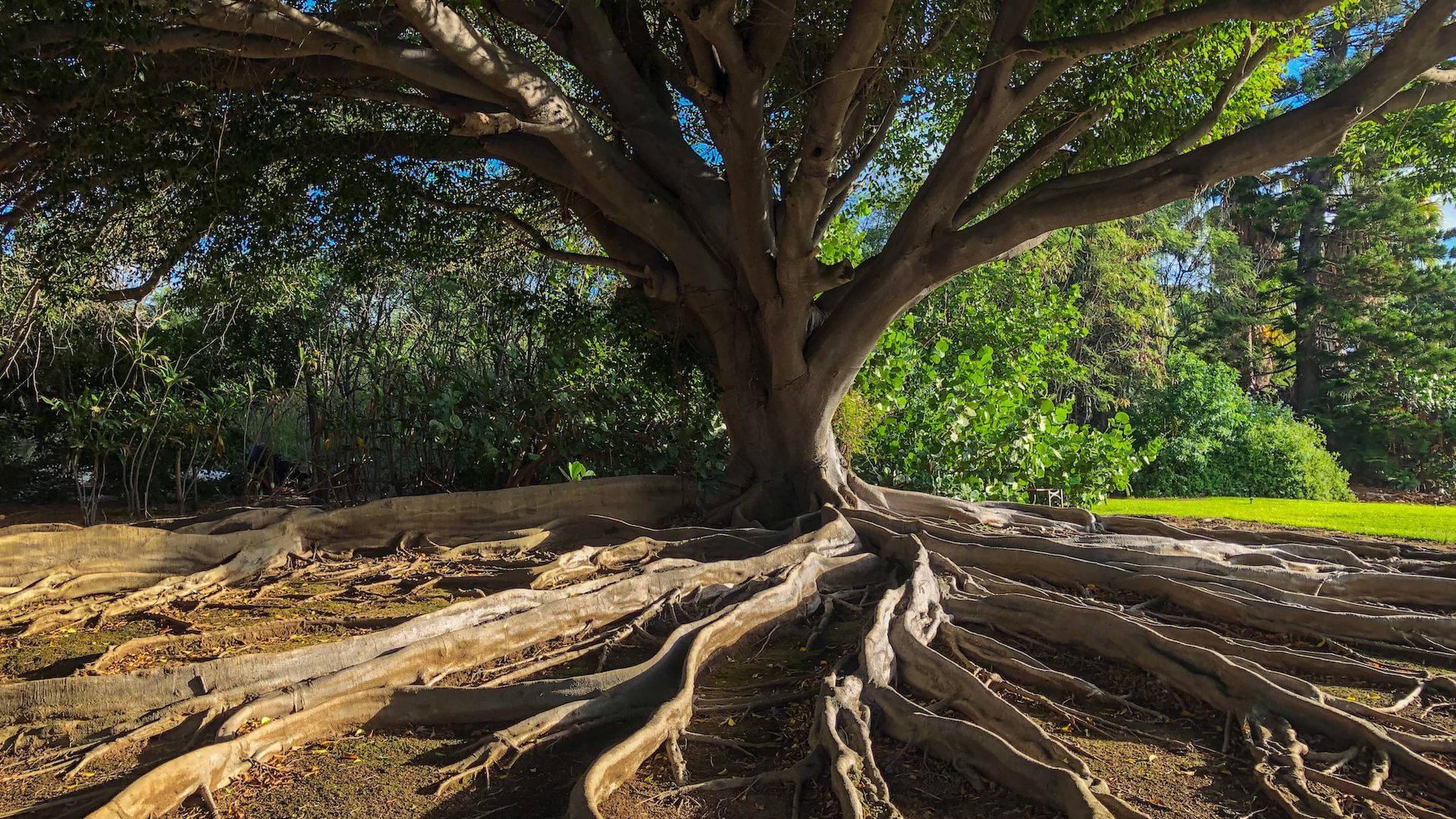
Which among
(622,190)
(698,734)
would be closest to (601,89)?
(622,190)

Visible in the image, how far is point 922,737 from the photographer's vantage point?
3570mm

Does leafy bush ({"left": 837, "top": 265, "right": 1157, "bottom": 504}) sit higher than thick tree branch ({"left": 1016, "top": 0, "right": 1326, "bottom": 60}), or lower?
lower

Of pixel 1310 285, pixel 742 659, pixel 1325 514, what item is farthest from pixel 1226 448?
pixel 742 659

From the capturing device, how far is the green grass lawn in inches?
368

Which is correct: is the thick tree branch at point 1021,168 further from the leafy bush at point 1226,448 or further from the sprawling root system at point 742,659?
the leafy bush at point 1226,448

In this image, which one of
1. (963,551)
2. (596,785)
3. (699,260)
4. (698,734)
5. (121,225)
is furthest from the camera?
(121,225)

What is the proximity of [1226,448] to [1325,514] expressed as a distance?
828 centimetres

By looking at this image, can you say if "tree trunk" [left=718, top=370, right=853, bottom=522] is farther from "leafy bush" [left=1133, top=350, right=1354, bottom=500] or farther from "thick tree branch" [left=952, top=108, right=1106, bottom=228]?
"leafy bush" [left=1133, top=350, right=1354, bottom=500]

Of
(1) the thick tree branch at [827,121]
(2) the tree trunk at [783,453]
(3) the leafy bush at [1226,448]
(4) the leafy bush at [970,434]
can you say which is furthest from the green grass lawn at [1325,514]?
(1) the thick tree branch at [827,121]

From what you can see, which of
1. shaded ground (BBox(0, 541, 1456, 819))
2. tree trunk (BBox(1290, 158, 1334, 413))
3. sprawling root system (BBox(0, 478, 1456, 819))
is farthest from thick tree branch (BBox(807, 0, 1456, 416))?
tree trunk (BBox(1290, 158, 1334, 413))

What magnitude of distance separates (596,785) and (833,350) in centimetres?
510

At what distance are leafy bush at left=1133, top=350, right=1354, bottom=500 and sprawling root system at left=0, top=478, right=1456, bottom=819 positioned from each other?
11.8 m

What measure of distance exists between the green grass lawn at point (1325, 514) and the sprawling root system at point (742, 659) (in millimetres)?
2281

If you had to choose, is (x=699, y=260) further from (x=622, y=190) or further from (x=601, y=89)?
(x=601, y=89)
